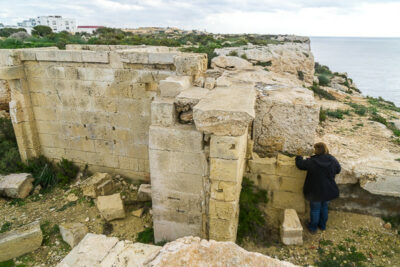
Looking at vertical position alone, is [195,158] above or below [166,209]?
above

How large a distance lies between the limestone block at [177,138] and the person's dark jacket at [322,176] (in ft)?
5.92

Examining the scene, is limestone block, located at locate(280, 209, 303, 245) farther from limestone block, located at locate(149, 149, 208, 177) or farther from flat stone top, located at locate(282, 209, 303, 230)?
limestone block, located at locate(149, 149, 208, 177)

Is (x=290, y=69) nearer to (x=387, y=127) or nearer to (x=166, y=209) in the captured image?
(x=387, y=127)

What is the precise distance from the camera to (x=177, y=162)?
154 inches

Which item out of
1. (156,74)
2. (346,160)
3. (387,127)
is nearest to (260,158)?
(346,160)

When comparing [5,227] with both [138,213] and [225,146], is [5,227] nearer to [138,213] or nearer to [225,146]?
[138,213]

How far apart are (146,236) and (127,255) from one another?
1.94 m

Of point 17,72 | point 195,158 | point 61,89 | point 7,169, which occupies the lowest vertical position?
point 7,169

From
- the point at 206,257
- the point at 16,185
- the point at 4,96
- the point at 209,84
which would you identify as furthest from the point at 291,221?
the point at 4,96

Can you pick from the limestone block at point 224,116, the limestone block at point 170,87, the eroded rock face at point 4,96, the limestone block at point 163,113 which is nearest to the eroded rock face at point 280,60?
the limestone block at point 170,87

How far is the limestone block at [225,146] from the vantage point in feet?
11.3

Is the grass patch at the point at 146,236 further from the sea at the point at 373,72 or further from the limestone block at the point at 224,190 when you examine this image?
the sea at the point at 373,72

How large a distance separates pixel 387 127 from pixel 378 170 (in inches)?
91.4

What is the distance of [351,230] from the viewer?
442 cm
